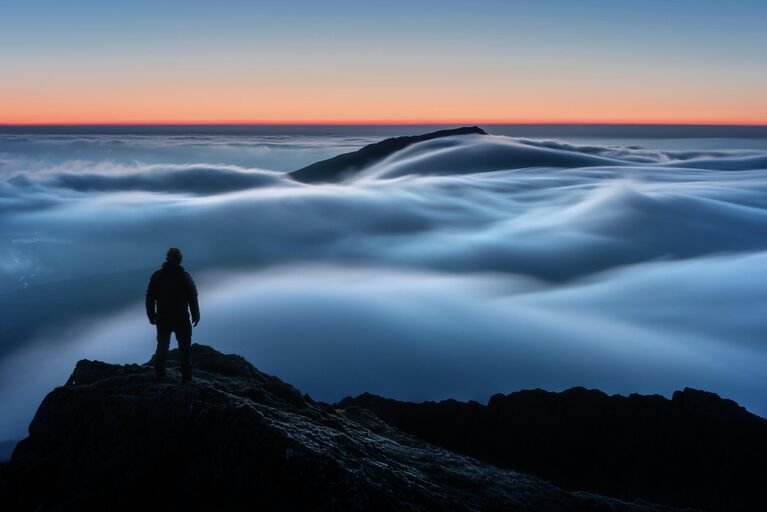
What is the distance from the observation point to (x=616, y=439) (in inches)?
1214

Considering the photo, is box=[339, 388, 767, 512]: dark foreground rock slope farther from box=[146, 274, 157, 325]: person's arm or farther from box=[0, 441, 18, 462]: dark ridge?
box=[0, 441, 18, 462]: dark ridge

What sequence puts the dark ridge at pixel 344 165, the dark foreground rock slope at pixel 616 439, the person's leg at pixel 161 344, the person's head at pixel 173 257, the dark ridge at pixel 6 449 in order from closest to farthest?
the person's head at pixel 173 257 < the person's leg at pixel 161 344 < the dark foreground rock slope at pixel 616 439 < the dark ridge at pixel 6 449 < the dark ridge at pixel 344 165

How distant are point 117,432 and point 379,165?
17854 cm

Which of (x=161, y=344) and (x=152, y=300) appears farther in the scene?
(x=161, y=344)

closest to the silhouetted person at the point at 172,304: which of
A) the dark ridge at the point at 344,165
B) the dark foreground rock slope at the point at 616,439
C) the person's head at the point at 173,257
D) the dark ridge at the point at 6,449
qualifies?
the person's head at the point at 173,257

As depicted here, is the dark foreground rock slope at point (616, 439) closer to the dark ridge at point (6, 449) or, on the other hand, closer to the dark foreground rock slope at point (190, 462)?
the dark foreground rock slope at point (190, 462)

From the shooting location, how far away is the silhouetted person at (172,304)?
11117 mm

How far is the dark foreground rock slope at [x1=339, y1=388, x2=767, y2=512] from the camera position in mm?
28938

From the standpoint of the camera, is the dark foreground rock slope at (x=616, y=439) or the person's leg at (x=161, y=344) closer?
the person's leg at (x=161, y=344)

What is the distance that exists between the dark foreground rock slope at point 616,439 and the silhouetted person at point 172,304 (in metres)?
18.6

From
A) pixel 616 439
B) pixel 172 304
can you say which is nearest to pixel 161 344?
pixel 172 304

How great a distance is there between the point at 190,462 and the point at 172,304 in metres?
3.30

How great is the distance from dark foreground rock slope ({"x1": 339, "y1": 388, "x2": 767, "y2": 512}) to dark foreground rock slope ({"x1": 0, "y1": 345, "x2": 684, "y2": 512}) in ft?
63.6

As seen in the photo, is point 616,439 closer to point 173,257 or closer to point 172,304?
point 172,304
